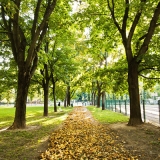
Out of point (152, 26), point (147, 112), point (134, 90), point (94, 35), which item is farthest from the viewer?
point (147, 112)

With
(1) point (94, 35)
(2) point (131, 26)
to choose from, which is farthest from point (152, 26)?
(1) point (94, 35)

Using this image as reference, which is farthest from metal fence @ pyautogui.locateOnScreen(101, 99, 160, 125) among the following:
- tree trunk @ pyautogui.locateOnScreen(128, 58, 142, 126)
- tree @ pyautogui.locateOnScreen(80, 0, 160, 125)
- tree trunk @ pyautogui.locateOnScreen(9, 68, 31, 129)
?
tree trunk @ pyautogui.locateOnScreen(9, 68, 31, 129)

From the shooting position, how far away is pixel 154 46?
43.1 ft

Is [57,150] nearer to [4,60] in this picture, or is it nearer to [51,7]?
[51,7]

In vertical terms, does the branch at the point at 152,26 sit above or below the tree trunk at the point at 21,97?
above

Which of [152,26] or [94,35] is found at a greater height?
[94,35]

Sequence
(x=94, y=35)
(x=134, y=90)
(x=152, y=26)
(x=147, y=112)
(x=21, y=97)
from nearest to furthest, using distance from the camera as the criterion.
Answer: (x=152, y=26)
(x=21, y=97)
(x=134, y=90)
(x=94, y=35)
(x=147, y=112)

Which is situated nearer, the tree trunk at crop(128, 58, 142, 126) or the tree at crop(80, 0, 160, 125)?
the tree at crop(80, 0, 160, 125)

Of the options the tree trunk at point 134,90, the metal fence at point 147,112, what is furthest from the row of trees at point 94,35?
the metal fence at point 147,112

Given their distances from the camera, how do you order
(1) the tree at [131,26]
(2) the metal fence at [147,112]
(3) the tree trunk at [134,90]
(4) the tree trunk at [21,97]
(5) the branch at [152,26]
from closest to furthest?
(5) the branch at [152,26]
(1) the tree at [131,26]
(4) the tree trunk at [21,97]
(3) the tree trunk at [134,90]
(2) the metal fence at [147,112]

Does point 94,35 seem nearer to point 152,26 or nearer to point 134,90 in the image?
point 152,26

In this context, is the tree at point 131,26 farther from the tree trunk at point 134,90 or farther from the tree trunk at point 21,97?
the tree trunk at point 21,97

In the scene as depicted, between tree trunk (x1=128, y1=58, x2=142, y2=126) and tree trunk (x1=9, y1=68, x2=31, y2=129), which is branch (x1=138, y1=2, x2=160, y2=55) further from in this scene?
tree trunk (x1=9, y1=68, x2=31, y2=129)

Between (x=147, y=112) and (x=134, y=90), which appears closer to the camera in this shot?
(x=134, y=90)
